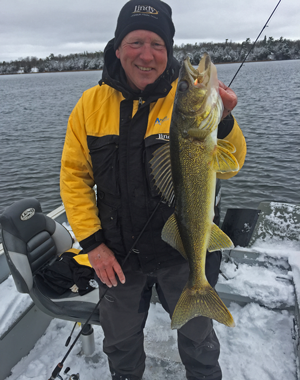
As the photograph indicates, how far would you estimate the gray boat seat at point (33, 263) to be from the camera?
259 centimetres

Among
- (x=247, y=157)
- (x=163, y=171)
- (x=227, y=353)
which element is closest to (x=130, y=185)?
(x=163, y=171)

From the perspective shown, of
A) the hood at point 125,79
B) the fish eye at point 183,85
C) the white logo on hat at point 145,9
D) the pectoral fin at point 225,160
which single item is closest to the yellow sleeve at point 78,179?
the hood at point 125,79

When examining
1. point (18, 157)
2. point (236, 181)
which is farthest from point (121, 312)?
point (18, 157)

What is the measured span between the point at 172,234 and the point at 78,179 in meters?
0.86

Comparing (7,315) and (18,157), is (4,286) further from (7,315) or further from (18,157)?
(18,157)

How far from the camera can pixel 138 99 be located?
2.08 m

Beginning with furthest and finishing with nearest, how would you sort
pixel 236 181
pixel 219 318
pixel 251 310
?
pixel 236 181 < pixel 251 310 < pixel 219 318

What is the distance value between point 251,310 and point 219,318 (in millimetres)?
1391

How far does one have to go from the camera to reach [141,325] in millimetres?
2338

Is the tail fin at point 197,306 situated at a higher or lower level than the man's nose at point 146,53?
lower

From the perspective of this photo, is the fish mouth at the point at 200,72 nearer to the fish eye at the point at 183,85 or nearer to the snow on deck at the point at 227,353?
the fish eye at the point at 183,85

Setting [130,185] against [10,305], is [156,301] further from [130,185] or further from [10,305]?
[130,185]

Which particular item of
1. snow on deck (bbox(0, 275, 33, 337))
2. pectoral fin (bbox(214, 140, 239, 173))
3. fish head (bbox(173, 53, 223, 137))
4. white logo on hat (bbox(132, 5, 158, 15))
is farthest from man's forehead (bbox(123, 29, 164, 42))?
snow on deck (bbox(0, 275, 33, 337))

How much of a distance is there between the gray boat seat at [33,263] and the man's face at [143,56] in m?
1.70
